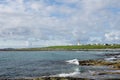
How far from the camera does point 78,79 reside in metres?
43.4

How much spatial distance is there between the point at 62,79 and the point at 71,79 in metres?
1.41

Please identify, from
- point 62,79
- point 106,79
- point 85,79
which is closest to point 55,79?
point 62,79

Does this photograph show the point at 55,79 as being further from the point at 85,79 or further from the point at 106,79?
the point at 106,79

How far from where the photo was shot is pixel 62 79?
42594 mm

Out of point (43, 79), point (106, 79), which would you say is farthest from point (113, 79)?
point (43, 79)

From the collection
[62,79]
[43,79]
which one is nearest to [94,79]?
[62,79]

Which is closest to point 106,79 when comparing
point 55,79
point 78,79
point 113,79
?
point 113,79

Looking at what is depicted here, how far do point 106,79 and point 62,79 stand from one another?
265 inches

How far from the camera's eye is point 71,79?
42.9 meters

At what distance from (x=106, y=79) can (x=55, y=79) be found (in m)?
7.78

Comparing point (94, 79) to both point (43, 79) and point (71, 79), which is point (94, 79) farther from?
point (43, 79)

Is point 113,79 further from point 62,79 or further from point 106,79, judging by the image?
point 62,79

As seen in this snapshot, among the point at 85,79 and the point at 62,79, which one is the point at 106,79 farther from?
the point at 62,79

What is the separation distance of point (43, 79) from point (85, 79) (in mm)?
6465
